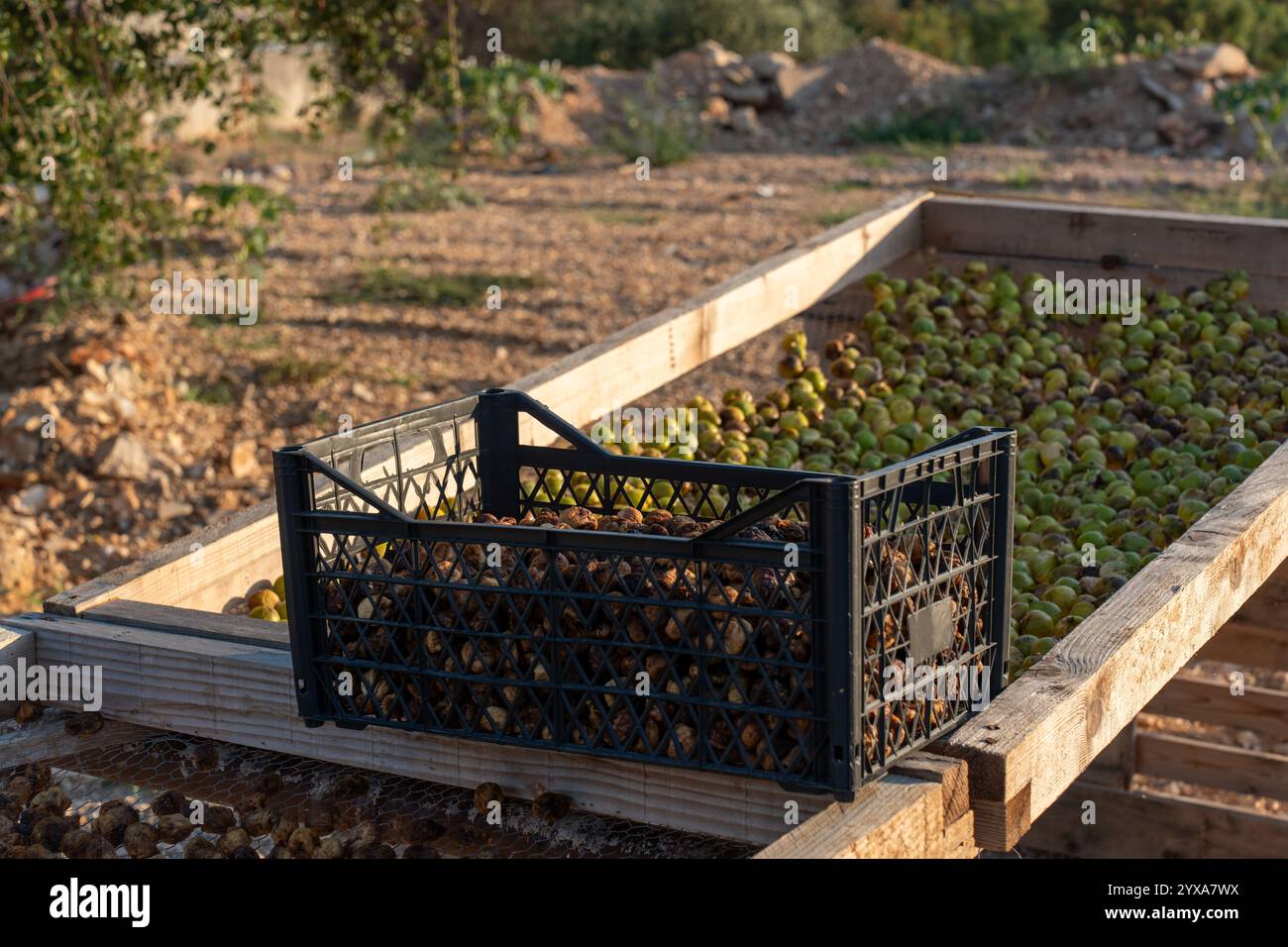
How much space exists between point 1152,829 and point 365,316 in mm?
6104

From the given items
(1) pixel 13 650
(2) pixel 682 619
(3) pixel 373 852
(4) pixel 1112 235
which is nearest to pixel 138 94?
(4) pixel 1112 235

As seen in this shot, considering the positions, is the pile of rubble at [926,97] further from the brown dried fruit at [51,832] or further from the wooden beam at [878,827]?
the brown dried fruit at [51,832]

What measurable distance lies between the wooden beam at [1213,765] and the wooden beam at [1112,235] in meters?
1.46

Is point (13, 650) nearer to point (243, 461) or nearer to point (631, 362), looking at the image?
point (631, 362)

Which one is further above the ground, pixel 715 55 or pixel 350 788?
pixel 715 55

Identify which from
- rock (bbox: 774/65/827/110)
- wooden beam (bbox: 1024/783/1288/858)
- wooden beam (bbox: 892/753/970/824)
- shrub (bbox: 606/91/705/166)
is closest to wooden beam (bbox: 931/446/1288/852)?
wooden beam (bbox: 892/753/970/824)

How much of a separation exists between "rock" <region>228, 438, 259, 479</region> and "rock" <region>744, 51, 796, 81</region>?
1245 cm

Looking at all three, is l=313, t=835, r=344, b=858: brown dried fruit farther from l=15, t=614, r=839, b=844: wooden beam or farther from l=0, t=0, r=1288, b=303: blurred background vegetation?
l=0, t=0, r=1288, b=303: blurred background vegetation

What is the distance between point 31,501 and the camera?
21.6ft

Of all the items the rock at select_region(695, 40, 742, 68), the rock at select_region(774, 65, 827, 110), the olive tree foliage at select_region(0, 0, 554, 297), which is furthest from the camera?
the rock at select_region(695, 40, 742, 68)

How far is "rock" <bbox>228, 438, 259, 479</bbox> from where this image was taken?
6926 mm

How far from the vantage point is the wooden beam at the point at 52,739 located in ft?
7.86

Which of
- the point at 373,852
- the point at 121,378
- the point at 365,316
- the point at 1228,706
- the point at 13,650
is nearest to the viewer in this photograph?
the point at 373,852
